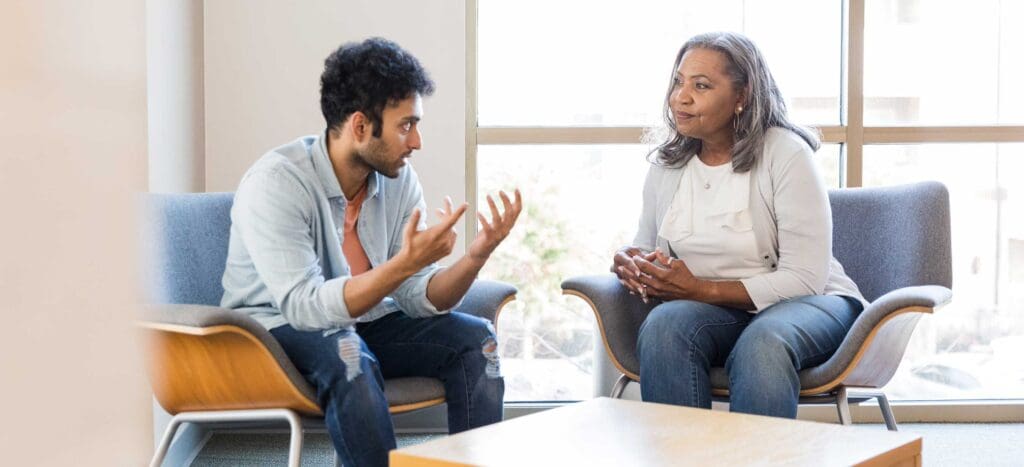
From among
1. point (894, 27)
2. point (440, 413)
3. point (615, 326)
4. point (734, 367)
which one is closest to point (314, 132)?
point (440, 413)

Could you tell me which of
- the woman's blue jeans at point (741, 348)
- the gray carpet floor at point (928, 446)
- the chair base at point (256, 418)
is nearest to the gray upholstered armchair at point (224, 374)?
the chair base at point (256, 418)

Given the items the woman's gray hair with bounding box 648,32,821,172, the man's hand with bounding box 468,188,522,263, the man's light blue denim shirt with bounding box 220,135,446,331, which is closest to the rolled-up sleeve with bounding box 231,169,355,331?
the man's light blue denim shirt with bounding box 220,135,446,331

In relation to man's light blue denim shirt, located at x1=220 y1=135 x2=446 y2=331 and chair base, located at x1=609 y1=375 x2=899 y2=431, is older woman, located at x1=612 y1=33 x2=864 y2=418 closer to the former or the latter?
chair base, located at x1=609 y1=375 x2=899 y2=431

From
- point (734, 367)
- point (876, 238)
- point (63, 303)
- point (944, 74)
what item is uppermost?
point (944, 74)

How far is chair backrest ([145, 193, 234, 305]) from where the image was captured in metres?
2.13

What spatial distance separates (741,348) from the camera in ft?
7.19

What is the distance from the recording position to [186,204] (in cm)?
221

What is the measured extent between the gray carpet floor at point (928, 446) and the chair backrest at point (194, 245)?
94 cm

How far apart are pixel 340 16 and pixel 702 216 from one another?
1387mm

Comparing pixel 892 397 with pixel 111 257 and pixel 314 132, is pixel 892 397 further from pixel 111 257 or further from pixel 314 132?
pixel 111 257

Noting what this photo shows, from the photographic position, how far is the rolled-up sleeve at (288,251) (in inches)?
75.2

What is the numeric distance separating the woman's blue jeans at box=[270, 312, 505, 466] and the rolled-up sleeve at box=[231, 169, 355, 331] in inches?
2.1

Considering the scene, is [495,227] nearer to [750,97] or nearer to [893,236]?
[750,97]

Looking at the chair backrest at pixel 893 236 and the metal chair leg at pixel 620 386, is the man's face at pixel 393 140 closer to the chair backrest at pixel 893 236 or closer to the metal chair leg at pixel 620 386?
the metal chair leg at pixel 620 386
